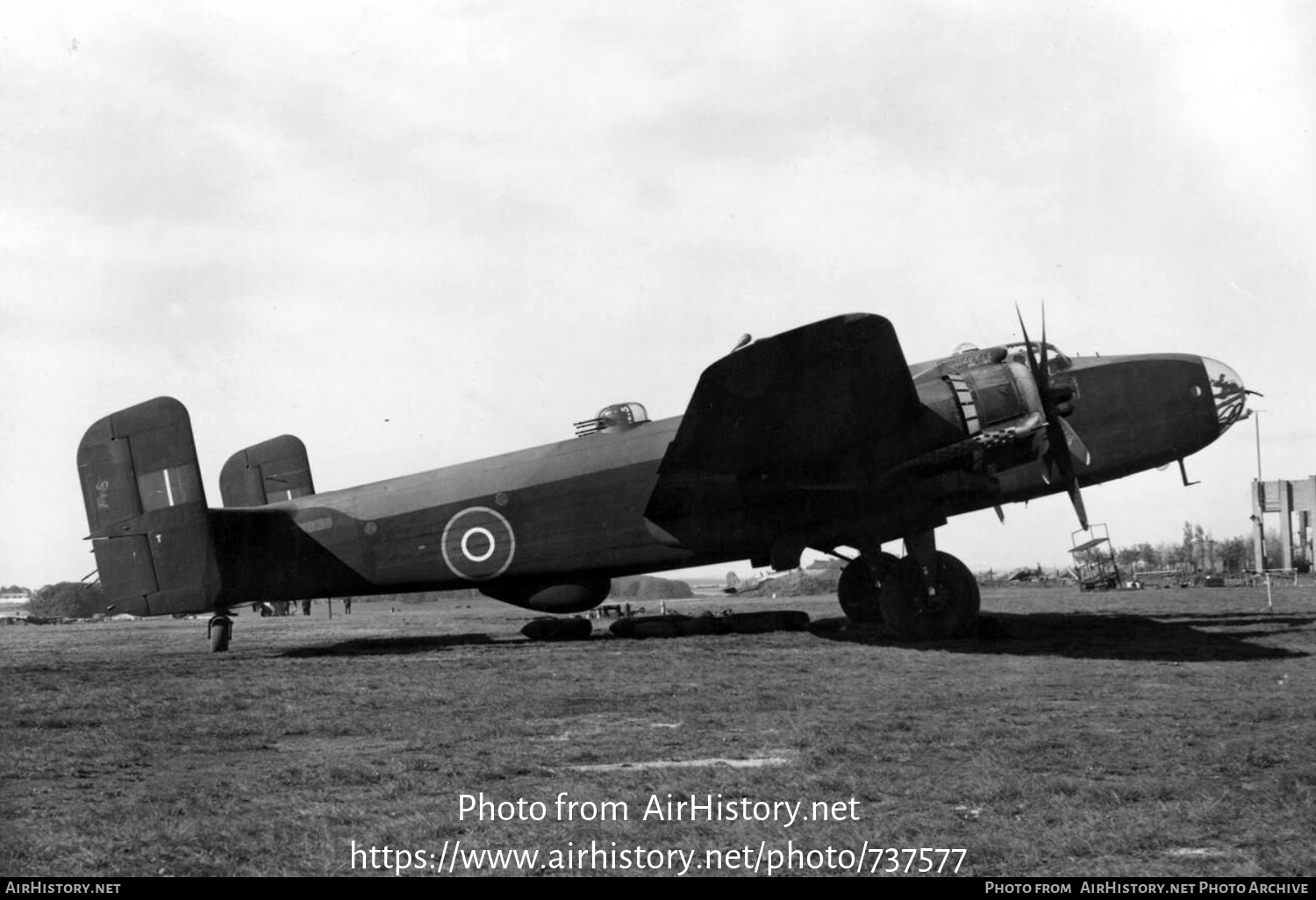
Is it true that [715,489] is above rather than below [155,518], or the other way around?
below

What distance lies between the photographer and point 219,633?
1678 centimetres

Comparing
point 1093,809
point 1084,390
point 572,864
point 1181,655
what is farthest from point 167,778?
point 1084,390

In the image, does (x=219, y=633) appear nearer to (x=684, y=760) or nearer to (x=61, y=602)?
(x=684, y=760)

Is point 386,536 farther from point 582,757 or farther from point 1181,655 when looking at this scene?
point 1181,655

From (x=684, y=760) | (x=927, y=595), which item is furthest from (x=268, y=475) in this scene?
(x=684, y=760)

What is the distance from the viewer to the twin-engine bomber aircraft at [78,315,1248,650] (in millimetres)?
14367

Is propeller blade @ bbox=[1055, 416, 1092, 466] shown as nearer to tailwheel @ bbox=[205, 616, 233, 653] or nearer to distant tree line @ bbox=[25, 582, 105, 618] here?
tailwheel @ bbox=[205, 616, 233, 653]

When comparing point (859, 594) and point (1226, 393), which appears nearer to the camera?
point (1226, 393)

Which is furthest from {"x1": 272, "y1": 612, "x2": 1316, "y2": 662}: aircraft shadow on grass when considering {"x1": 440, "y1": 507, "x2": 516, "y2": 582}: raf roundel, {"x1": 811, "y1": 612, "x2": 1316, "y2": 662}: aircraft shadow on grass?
{"x1": 440, "y1": 507, "x2": 516, "y2": 582}: raf roundel

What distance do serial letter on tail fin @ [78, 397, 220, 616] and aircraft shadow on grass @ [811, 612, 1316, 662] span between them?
31.9 ft

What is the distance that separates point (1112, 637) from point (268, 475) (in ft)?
52.3

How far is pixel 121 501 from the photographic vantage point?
15.7m

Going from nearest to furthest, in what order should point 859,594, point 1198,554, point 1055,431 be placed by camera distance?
1. point 1055,431
2. point 859,594
3. point 1198,554
